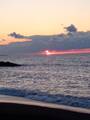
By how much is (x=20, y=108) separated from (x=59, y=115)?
67 cm

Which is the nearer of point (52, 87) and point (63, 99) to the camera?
point (63, 99)

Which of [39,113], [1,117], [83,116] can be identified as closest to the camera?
[1,117]

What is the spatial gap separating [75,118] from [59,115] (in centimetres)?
27

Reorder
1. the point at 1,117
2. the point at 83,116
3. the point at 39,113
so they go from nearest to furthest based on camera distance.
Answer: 1. the point at 1,117
2. the point at 39,113
3. the point at 83,116

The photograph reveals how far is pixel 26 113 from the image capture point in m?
5.60

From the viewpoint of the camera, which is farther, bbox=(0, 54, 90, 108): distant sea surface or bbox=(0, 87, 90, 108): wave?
bbox=(0, 54, 90, 108): distant sea surface

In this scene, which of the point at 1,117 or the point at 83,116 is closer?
the point at 1,117

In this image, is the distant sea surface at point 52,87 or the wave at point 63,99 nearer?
the wave at point 63,99

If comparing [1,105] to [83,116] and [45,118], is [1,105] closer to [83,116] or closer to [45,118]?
[45,118]

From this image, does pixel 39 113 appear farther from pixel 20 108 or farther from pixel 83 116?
pixel 83 116

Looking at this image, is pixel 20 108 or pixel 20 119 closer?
pixel 20 119

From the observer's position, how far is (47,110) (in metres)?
6.19

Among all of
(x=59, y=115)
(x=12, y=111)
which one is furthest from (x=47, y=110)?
(x=12, y=111)

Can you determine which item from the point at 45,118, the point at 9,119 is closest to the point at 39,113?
the point at 45,118
